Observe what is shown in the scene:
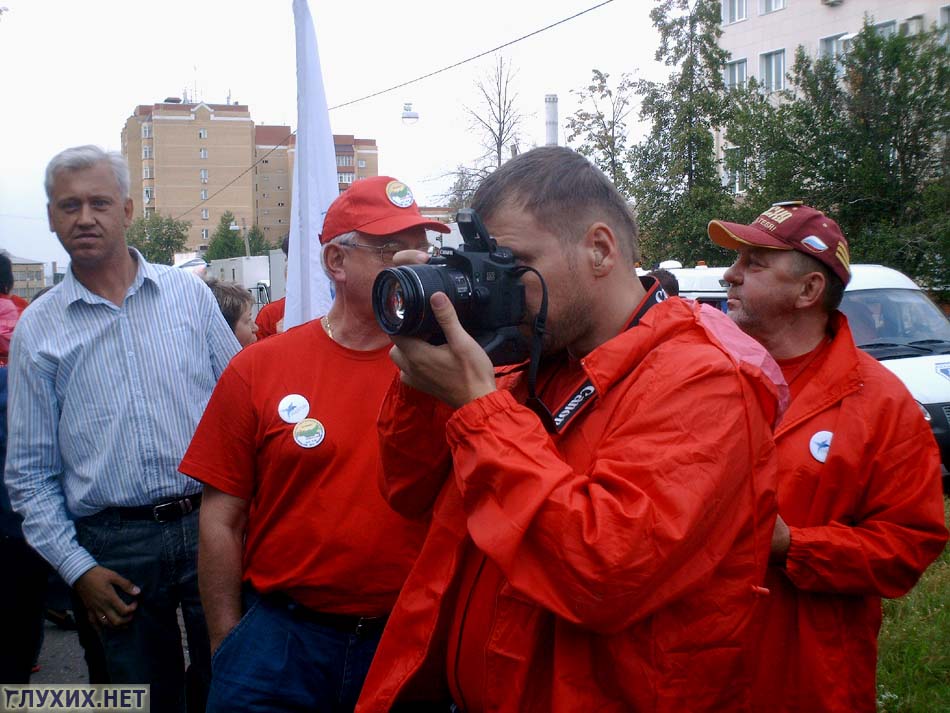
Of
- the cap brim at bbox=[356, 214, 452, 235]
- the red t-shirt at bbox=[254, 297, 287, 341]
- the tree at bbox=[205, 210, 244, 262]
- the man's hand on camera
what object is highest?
the tree at bbox=[205, 210, 244, 262]

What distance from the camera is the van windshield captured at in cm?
845

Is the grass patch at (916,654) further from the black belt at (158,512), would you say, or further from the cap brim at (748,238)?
the black belt at (158,512)

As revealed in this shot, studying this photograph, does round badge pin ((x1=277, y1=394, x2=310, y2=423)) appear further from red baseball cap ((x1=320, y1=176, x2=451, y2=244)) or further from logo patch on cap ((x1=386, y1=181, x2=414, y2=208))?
logo patch on cap ((x1=386, y1=181, x2=414, y2=208))

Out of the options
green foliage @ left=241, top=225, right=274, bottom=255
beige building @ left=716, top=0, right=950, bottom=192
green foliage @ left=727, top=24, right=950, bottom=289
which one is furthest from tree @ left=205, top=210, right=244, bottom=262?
green foliage @ left=727, top=24, right=950, bottom=289

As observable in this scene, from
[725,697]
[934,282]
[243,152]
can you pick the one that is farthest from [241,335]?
[243,152]

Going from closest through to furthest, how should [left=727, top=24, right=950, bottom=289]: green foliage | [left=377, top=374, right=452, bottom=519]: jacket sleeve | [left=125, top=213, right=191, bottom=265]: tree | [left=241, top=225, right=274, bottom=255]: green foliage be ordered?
[left=377, top=374, right=452, bottom=519]: jacket sleeve < [left=727, top=24, right=950, bottom=289]: green foliage < [left=125, top=213, right=191, bottom=265]: tree < [left=241, top=225, right=274, bottom=255]: green foliage

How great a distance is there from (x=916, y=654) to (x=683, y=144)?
77.7 feet

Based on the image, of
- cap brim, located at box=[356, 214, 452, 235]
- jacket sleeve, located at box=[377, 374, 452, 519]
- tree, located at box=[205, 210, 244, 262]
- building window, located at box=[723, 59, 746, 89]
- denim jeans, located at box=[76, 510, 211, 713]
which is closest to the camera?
jacket sleeve, located at box=[377, 374, 452, 519]

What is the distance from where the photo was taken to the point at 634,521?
136 centimetres

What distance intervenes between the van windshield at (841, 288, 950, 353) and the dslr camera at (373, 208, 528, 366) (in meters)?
7.50

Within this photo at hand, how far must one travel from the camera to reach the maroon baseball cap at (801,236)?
2.71m

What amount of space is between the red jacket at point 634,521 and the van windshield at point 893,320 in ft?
24.4

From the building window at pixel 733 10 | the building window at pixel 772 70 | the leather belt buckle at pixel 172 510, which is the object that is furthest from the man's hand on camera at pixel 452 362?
the building window at pixel 733 10

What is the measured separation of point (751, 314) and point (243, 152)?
94104 millimetres
